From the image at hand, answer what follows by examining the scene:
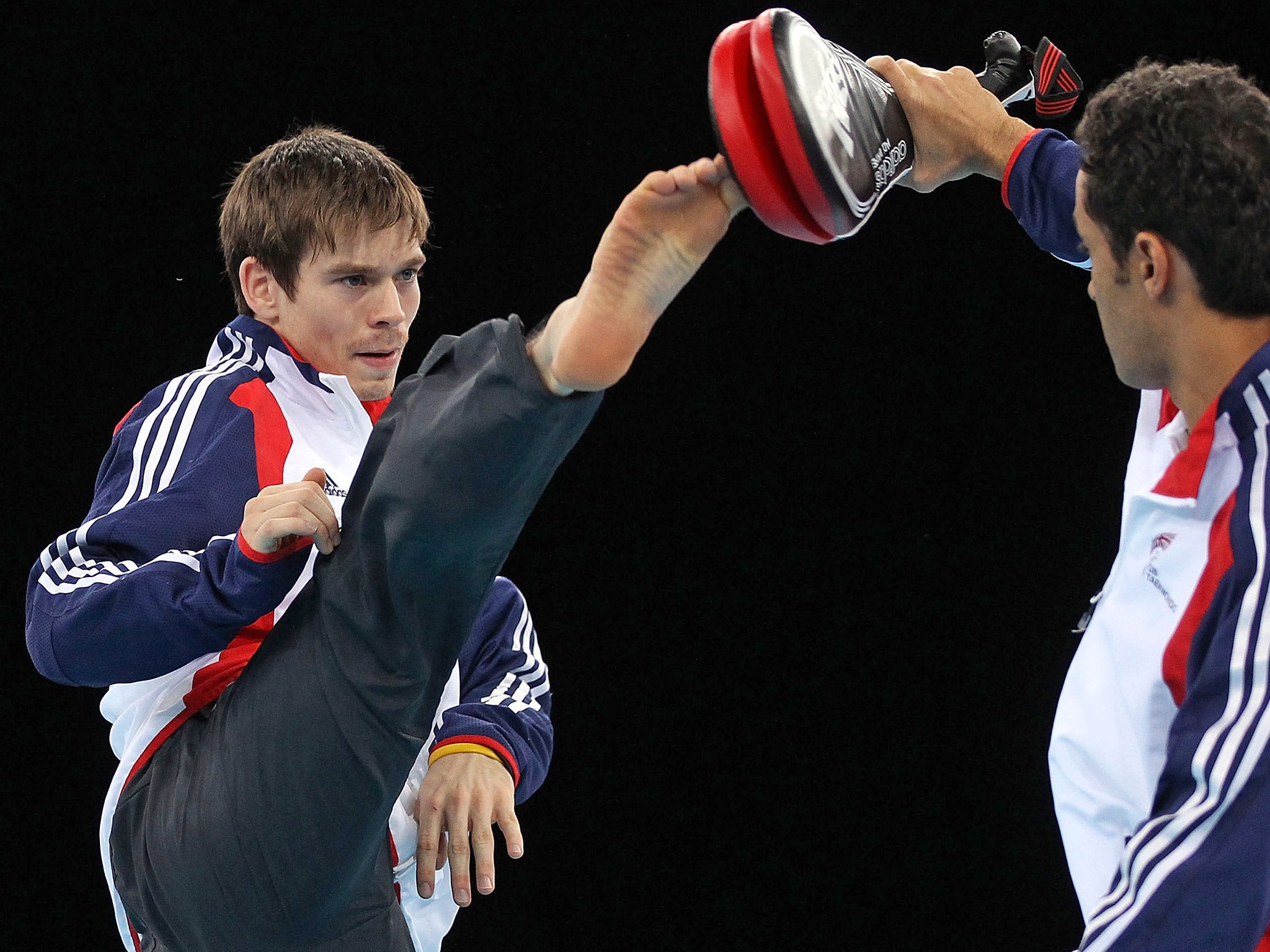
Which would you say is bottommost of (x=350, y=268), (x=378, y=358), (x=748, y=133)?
(x=378, y=358)

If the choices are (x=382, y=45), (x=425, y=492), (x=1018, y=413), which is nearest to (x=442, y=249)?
(x=382, y=45)

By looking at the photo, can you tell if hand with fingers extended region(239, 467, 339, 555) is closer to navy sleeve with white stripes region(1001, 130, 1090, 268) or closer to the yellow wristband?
the yellow wristband

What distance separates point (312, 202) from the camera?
4.83 ft

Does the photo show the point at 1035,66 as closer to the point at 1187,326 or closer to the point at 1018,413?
the point at 1187,326

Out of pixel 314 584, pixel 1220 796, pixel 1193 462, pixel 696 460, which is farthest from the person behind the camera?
pixel 696 460

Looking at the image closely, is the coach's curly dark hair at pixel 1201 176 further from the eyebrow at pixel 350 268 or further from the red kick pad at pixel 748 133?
the eyebrow at pixel 350 268

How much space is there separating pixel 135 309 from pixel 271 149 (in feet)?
2.77

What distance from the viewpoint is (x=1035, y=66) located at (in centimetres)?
141

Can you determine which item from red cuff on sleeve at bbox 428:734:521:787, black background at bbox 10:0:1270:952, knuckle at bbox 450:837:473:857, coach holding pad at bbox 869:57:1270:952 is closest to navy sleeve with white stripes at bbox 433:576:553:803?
red cuff on sleeve at bbox 428:734:521:787

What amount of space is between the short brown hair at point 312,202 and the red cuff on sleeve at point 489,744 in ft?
1.71

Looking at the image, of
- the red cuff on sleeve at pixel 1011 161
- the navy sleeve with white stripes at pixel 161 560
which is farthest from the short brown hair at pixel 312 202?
the red cuff on sleeve at pixel 1011 161

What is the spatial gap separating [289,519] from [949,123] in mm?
750

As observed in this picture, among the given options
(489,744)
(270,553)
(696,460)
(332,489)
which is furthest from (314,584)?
(696,460)

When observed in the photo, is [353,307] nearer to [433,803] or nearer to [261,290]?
[261,290]
